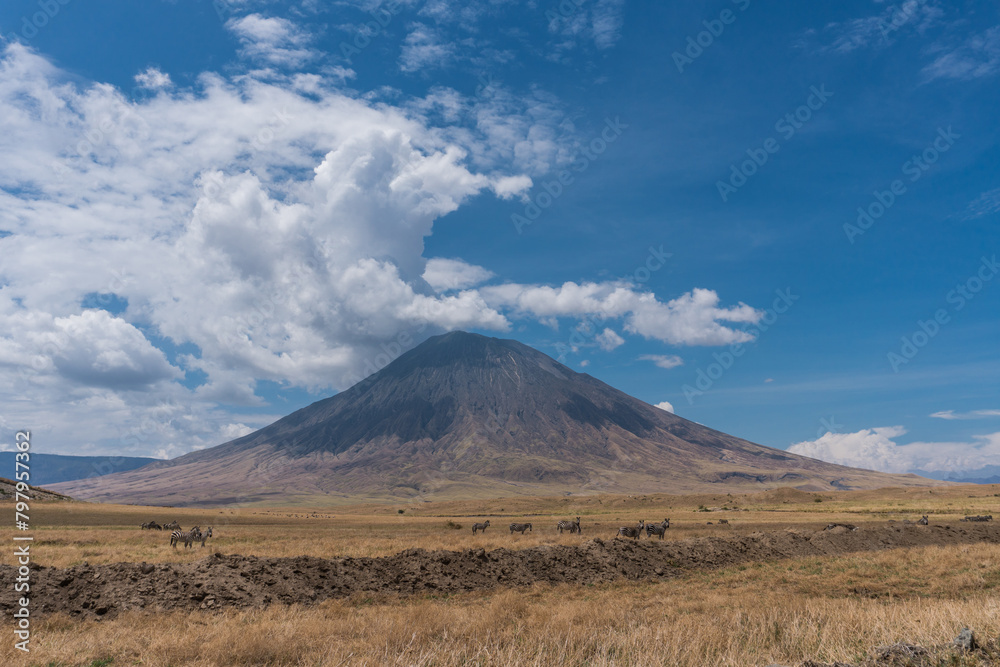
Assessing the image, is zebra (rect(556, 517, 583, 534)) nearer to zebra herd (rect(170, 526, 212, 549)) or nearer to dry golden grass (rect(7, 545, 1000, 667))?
dry golden grass (rect(7, 545, 1000, 667))

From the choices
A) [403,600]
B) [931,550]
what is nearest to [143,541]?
[403,600]

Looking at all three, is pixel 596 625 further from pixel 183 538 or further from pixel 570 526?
pixel 570 526

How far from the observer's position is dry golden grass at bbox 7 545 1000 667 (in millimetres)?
9352

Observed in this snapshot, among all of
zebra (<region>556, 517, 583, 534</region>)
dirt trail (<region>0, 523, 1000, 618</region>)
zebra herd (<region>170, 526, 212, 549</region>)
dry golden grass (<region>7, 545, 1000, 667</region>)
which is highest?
dry golden grass (<region>7, 545, 1000, 667</region>)

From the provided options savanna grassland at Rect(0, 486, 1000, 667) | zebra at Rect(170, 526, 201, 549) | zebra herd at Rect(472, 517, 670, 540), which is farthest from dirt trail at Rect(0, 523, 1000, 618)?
zebra at Rect(170, 526, 201, 549)

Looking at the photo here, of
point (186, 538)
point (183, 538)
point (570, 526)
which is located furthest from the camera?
point (570, 526)

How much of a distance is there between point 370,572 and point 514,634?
11.2m

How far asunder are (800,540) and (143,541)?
41.4 meters

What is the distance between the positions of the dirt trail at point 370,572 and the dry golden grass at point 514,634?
1.64 meters

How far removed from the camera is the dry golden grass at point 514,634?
30.7ft

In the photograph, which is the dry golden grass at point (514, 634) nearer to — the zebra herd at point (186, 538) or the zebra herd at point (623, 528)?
the zebra herd at point (623, 528)

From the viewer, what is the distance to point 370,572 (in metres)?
20.5

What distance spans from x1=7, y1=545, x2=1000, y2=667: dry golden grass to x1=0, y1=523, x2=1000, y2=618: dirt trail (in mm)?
1642

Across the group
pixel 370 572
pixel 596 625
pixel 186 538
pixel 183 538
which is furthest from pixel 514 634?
pixel 183 538
